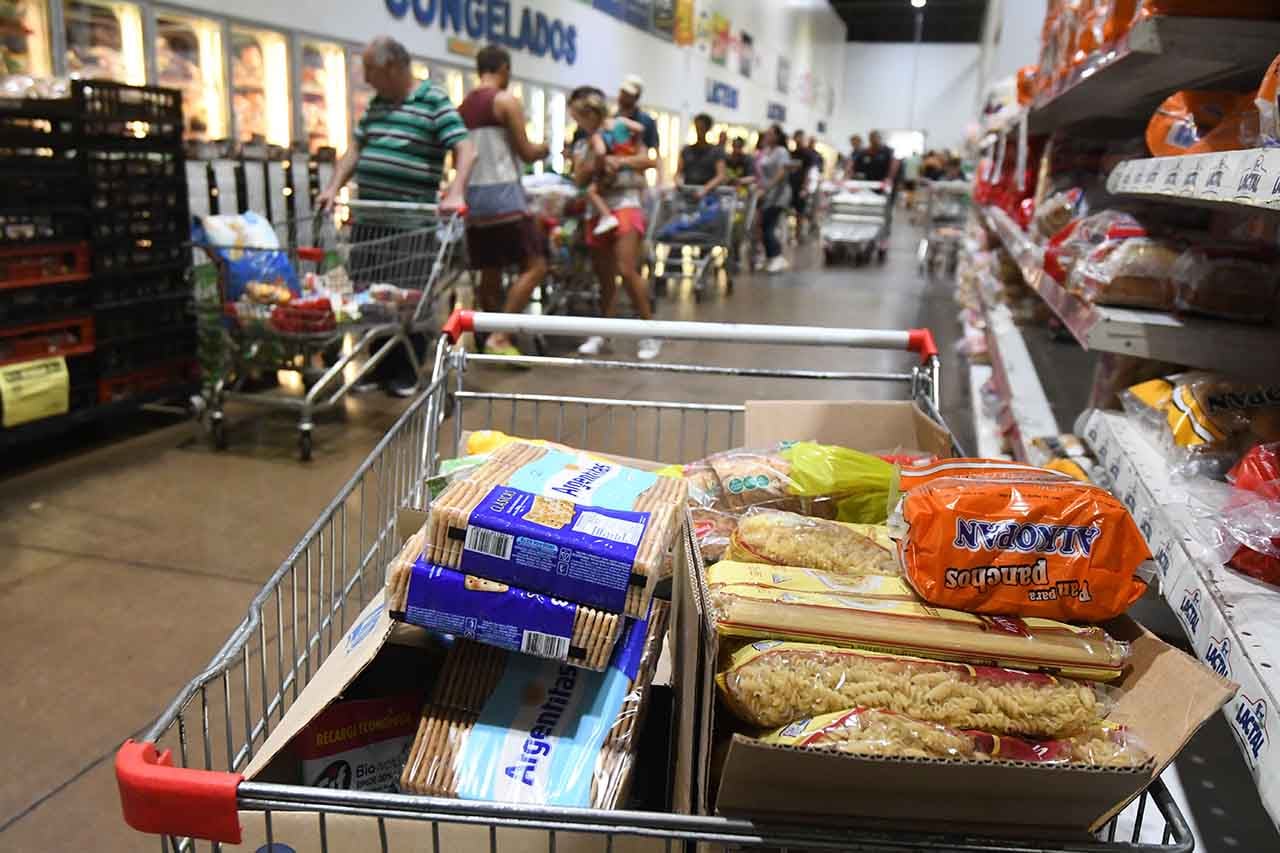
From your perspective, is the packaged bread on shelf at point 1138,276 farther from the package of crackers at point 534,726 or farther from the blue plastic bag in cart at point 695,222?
the blue plastic bag in cart at point 695,222

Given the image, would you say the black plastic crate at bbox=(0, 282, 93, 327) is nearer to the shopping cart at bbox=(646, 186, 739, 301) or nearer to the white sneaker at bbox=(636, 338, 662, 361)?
the white sneaker at bbox=(636, 338, 662, 361)

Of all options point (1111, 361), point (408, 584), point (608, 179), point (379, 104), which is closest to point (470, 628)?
point (408, 584)

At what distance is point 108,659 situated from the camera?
249cm

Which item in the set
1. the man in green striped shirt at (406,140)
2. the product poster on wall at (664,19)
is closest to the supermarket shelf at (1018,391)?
the man in green striped shirt at (406,140)

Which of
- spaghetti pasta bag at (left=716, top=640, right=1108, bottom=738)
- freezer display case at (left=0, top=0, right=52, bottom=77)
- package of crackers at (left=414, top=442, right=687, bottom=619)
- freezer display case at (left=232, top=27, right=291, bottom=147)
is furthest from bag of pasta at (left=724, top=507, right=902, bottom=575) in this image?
freezer display case at (left=232, top=27, right=291, bottom=147)

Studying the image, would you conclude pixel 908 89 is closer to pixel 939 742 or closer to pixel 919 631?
pixel 919 631

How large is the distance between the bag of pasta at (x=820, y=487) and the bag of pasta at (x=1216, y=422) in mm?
518

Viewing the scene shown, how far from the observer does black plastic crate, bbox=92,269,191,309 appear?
157 inches

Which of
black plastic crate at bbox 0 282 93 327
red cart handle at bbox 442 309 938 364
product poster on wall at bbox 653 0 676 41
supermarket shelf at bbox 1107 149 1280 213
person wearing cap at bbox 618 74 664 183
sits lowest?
black plastic crate at bbox 0 282 93 327

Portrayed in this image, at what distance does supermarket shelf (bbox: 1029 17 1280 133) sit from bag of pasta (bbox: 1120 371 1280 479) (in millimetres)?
545

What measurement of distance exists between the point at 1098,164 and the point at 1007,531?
3.12 meters

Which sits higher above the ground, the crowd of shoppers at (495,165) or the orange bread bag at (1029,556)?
the crowd of shoppers at (495,165)

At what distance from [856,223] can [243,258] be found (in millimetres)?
10191

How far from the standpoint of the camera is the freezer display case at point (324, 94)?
317 inches
